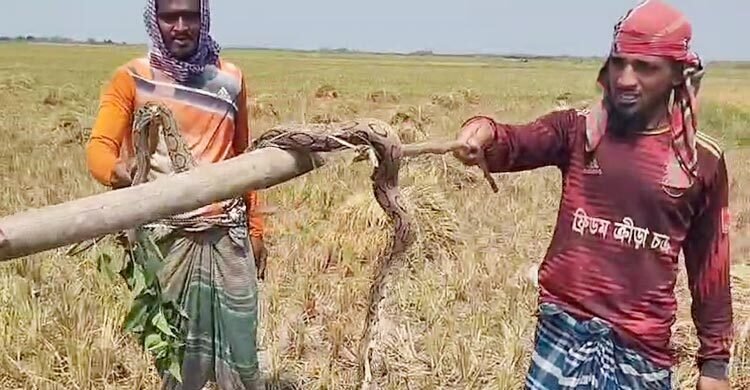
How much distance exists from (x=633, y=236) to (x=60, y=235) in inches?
52.7

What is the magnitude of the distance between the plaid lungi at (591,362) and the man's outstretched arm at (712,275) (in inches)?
5.0

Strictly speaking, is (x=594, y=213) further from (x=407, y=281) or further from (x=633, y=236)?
(x=407, y=281)

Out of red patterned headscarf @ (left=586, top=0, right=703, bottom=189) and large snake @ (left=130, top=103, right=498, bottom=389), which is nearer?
large snake @ (left=130, top=103, right=498, bottom=389)

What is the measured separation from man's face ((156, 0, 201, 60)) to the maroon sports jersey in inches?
38.4

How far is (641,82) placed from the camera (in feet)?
7.50

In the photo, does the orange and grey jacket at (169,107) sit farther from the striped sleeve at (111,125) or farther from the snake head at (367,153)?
the snake head at (367,153)

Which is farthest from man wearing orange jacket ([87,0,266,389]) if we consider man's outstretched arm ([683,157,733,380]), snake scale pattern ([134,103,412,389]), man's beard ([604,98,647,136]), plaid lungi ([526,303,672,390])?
man's outstretched arm ([683,157,733,380])

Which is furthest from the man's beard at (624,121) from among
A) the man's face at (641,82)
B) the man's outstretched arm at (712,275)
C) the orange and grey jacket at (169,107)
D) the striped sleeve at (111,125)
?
the striped sleeve at (111,125)

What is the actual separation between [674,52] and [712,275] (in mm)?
551

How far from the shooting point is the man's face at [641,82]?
7.47 ft

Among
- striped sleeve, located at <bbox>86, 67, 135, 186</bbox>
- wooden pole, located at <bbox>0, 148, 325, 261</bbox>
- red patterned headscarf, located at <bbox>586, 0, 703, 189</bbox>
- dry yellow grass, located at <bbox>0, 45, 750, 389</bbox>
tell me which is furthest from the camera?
dry yellow grass, located at <bbox>0, 45, 750, 389</bbox>

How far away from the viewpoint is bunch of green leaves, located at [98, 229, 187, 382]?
8.64 ft

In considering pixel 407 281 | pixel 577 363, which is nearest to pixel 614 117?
pixel 577 363

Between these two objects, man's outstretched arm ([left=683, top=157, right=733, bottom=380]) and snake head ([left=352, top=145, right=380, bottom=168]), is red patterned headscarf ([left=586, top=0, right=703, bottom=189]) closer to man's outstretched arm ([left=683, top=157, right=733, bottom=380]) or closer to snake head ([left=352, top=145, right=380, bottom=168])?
man's outstretched arm ([left=683, top=157, right=733, bottom=380])
